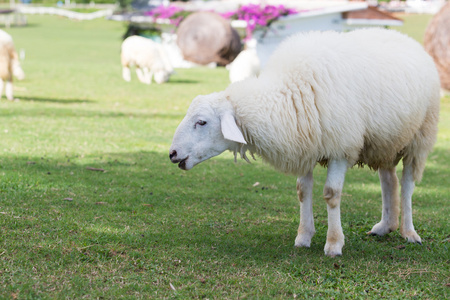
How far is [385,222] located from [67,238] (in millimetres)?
2877

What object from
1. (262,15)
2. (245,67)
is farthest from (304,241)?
(262,15)

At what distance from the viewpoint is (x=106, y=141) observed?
8.98 meters

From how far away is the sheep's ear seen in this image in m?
3.99

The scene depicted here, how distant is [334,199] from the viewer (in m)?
4.42

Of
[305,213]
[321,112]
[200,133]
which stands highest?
[321,112]

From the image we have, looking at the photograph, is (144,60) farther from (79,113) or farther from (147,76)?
(79,113)

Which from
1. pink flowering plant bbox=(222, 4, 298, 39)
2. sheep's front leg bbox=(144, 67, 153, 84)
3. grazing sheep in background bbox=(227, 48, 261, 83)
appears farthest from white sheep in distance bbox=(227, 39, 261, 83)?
pink flowering plant bbox=(222, 4, 298, 39)

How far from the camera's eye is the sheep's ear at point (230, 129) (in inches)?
157

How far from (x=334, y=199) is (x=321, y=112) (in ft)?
2.36

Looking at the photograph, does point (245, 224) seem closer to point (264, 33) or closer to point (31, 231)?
point (31, 231)

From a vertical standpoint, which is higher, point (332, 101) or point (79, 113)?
point (332, 101)

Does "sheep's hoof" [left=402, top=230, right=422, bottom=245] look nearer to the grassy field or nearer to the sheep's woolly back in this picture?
the grassy field

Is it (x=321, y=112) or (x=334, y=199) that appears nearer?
(x=321, y=112)

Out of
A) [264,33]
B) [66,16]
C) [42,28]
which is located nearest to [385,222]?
[264,33]
